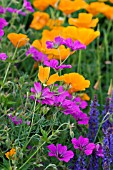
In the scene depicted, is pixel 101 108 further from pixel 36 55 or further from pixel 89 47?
pixel 89 47

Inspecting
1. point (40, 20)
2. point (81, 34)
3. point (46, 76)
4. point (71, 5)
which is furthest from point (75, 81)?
point (40, 20)

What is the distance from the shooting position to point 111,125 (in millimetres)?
2102

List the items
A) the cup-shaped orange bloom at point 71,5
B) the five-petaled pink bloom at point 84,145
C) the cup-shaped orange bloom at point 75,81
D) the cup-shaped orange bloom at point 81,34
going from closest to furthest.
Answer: the five-petaled pink bloom at point 84,145, the cup-shaped orange bloom at point 75,81, the cup-shaped orange bloom at point 81,34, the cup-shaped orange bloom at point 71,5

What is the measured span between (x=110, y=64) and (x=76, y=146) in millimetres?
1179

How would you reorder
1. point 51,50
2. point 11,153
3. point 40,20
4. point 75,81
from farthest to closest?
1. point 40,20
2. point 51,50
3. point 75,81
4. point 11,153

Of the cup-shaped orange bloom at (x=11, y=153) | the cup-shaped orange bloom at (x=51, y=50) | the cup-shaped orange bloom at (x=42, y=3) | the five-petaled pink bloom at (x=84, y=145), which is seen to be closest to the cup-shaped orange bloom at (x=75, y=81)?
the cup-shaped orange bloom at (x=51, y=50)

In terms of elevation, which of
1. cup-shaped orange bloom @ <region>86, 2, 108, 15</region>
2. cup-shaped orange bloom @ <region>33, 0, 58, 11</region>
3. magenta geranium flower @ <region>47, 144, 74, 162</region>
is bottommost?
magenta geranium flower @ <region>47, 144, 74, 162</region>

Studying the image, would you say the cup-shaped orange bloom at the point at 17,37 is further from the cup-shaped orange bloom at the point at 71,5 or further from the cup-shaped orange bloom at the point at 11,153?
the cup-shaped orange bloom at the point at 11,153

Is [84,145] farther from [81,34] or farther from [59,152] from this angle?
[81,34]

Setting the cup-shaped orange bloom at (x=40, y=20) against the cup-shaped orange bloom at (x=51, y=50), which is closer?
the cup-shaped orange bloom at (x=51, y=50)

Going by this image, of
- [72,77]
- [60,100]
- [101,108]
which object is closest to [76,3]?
[101,108]

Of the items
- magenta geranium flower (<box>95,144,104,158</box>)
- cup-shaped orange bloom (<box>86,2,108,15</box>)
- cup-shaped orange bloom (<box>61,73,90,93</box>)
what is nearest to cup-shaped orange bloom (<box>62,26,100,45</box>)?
cup-shaped orange bloom (<box>61,73,90,93</box>)

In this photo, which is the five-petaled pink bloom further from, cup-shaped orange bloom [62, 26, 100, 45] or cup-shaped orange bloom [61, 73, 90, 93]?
cup-shaped orange bloom [62, 26, 100, 45]

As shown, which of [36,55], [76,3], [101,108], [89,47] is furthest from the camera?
[89,47]
